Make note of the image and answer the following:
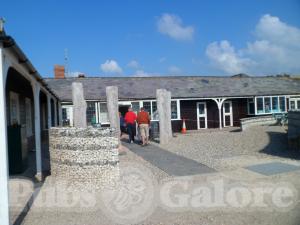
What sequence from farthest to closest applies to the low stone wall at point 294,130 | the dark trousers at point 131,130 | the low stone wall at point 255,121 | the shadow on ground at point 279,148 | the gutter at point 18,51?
the low stone wall at point 255,121, the dark trousers at point 131,130, the low stone wall at point 294,130, the shadow on ground at point 279,148, the gutter at point 18,51

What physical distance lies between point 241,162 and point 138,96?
13.4m

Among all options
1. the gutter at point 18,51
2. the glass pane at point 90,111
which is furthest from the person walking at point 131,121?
the gutter at point 18,51

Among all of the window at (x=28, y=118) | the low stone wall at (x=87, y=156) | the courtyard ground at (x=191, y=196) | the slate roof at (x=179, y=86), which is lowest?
the courtyard ground at (x=191, y=196)

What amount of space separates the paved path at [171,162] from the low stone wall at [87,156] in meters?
1.79

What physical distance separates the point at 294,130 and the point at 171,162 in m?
4.80

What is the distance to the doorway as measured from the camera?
24.5 metres

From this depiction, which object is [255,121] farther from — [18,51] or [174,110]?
[18,51]

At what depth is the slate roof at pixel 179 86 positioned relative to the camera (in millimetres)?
22516

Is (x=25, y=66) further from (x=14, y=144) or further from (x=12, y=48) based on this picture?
(x=14, y=144)

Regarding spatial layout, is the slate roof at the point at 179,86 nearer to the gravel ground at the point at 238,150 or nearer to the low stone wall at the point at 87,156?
the gravel ground at the point at 238,150

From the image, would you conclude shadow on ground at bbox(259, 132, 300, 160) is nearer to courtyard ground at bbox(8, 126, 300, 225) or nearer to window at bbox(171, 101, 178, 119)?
courtyard ground at bbox(8, 126, 300, 225)

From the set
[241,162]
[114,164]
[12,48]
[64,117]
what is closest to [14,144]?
[114,164]

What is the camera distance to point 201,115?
969 inches

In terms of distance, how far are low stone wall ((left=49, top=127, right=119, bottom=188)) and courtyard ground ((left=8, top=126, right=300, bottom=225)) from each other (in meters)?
0.42
